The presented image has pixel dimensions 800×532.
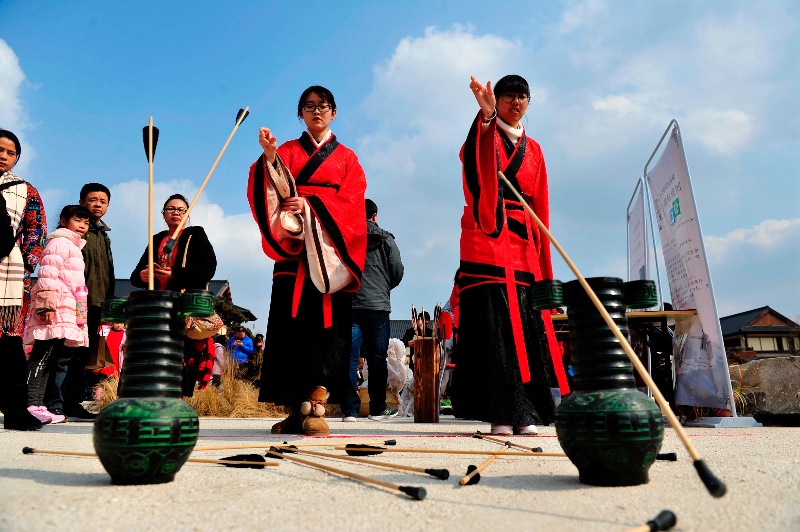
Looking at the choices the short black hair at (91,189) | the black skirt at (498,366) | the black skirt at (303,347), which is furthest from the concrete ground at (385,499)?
the short black hair at (91,189)

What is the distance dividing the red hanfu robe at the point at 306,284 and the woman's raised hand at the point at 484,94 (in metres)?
1.08

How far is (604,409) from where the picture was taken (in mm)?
1410

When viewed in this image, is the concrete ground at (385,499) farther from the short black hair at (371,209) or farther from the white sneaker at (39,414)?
the short black hair at (371,209)

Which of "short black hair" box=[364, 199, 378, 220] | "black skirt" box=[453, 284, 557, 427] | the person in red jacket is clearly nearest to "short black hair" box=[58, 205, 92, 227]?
the person in red jacket

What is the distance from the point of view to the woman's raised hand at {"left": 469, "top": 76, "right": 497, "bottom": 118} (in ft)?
7.72

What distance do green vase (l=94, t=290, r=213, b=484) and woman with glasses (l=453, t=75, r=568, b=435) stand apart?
68.2 inches

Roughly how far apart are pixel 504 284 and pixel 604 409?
1775 mm

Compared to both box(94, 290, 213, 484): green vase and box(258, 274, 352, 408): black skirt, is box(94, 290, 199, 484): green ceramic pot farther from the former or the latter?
box(258, 274, 352, 408): black skirt

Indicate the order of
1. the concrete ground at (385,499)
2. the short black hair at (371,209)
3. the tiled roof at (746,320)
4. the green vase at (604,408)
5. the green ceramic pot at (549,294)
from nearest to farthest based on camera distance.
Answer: the concrete ground at (385,499) → the green vase at (604,408) → the green ceramic pot at (549,294) → the short black hair at (371,209) → the tiled roof at (746,320)

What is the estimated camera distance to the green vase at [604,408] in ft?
4.58

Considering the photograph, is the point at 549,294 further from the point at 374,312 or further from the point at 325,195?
the point at 374,312

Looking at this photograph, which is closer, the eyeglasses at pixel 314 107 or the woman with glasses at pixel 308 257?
the woman with glasses at pixel 308 257

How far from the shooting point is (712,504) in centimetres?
125

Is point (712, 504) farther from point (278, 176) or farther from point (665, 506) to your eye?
point (278, 176)
